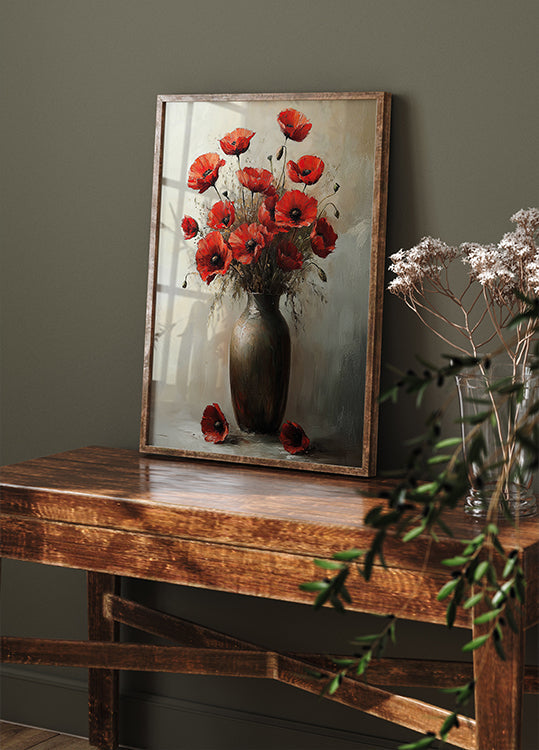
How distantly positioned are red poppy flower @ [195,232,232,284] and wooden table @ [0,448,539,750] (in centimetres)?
52


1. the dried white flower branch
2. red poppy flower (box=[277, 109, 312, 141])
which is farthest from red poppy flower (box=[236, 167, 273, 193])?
the dried white flower branch

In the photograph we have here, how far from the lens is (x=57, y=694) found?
2873mm

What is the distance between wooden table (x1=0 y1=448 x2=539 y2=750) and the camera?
5.75 feet

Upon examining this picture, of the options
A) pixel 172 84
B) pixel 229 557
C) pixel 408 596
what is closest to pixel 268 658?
pixel 229 557

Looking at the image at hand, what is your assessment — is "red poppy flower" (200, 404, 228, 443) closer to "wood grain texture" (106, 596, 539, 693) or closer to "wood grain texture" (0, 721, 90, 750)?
"wood grain texture" (106, 596, 539, 693)

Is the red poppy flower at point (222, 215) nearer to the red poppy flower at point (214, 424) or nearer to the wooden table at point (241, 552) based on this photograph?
the red poppy flower at point (214, 424)

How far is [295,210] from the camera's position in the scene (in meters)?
2.34

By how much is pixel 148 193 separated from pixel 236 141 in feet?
1.16

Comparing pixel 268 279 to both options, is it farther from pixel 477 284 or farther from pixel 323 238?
pixel 477 284

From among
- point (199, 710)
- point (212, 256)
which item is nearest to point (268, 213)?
point (212, 256)

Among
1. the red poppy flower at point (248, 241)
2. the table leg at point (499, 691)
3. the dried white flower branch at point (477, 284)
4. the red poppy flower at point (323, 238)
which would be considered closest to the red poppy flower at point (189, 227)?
the red poppy flower at point (248, 241)

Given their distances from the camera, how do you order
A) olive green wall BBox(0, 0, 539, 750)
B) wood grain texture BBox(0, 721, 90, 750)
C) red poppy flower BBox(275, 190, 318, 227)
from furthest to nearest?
wood grain texture BBox(0, 721, 90, 750), red poppy flower BBox(275, 190, 318, 227), olive green wall BBox(0, 0, 539, 750)

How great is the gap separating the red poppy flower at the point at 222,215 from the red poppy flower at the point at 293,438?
56cm

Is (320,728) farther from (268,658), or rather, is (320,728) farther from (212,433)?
(212,433)
